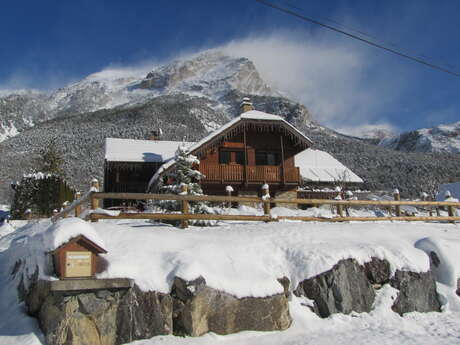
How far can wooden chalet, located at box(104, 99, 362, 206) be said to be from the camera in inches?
939

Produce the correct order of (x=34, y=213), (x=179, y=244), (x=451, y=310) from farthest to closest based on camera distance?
(x=34, y=213), (x=451, y=310), (x=179, y=244)

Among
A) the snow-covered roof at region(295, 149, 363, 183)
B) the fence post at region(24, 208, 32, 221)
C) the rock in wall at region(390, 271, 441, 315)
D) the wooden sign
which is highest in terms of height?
the snow-covered roof at region(295, 149, 363, 183)

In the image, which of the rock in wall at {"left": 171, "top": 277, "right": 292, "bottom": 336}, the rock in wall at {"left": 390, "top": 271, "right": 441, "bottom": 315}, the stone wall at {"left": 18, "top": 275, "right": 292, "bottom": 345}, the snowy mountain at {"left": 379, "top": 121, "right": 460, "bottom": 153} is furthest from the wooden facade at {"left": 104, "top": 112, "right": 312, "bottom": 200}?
the snowy mountain at {"left": 379, "top": 121, "right": 460, "bottom": 153}

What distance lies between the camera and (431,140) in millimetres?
166000

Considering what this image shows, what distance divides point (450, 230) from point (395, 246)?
461cm

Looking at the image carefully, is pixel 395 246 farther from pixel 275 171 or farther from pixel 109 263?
pixel 275 171

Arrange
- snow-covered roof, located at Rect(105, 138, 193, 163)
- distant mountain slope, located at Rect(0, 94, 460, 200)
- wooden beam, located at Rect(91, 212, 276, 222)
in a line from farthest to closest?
1. distant mountain slope, located at Rect(0, 94, 460, 200)
2. snow-covered roof, located at Rect(105, 138, 193, 163)
3. wooden beam, located at Rect(91, 212, 276, 222)

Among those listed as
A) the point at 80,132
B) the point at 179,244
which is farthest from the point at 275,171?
the point at 80,132

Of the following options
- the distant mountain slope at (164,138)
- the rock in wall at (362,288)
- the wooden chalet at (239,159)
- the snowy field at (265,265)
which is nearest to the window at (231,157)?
the wooden chalet at (239,159)

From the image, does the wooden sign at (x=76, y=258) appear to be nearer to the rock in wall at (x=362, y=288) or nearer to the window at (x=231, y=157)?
the rock in wall at (x=362, y=288)

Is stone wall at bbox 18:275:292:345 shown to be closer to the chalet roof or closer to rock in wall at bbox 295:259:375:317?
rock in wall at bbox 295:259:375:317

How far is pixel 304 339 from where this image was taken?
7301 mm

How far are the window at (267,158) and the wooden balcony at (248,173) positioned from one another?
4.36 ft

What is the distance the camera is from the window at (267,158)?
26.2 m
